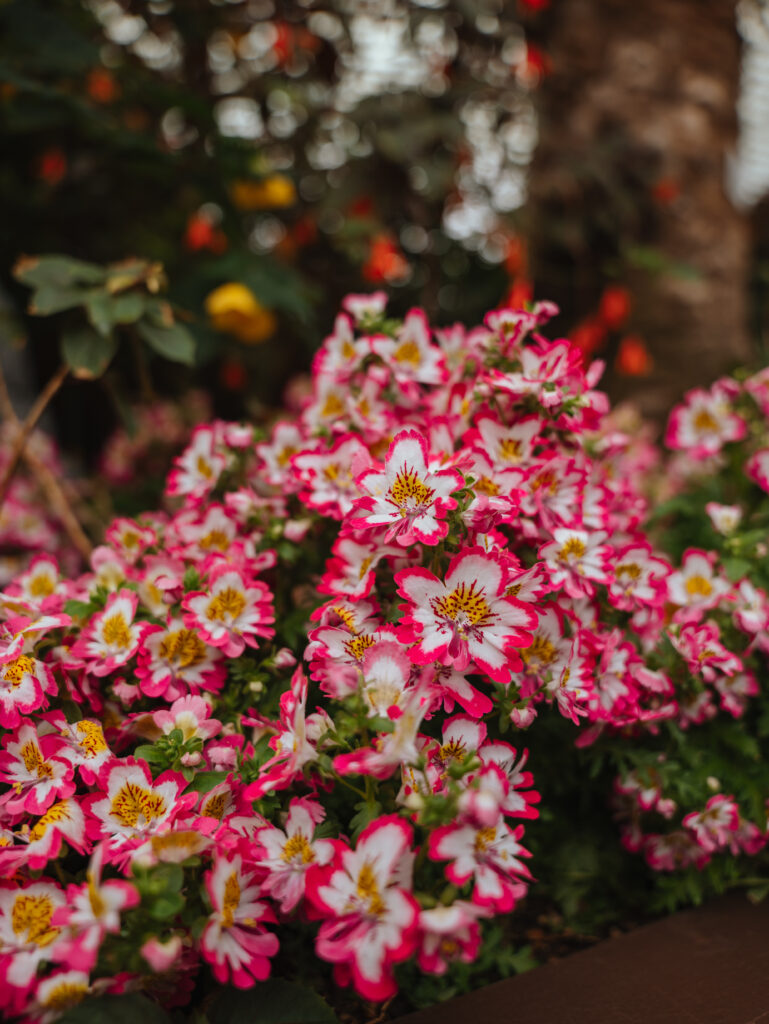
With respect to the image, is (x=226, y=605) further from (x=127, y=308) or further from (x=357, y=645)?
(x=127, y=308)

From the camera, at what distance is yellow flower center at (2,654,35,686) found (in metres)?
0.71

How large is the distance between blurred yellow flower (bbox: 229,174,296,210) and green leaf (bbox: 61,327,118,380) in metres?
1.06

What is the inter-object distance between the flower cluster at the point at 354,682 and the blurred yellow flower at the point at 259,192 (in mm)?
1210

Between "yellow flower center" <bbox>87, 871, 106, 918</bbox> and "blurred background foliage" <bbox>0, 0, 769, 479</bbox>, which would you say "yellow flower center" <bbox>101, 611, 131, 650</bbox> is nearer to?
"yellow flower center" <bbox>87, 871, 106, 918</bbox>

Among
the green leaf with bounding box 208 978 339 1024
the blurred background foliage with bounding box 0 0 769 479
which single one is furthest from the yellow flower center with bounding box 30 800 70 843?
the blurred background foliage with bounding box 0 0 769 479

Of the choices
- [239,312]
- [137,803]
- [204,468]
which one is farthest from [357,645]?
[239,312]

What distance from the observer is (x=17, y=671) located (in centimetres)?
72

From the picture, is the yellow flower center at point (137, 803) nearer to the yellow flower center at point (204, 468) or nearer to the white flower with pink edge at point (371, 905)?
the white flower with pink edge at point (371, 905)

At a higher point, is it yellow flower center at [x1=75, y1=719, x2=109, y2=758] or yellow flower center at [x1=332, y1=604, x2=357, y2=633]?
yellow flower center at [x1=332, y1=604, x2=357, y2=633]

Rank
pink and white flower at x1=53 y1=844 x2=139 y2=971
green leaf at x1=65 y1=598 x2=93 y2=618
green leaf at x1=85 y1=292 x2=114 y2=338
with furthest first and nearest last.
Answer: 1. green leaf at x1=85 y1=292 x2=114 y2=338
2. green leaf at x1=65 y1=598 x2=93 y2=618
3. pink and white flower at x1=53 y1=844 x2=139 y2=971

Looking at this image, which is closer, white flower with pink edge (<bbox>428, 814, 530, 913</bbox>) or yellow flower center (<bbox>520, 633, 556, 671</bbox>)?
white flower with pink edge (<bbox>428, 814, 530, 913</bbox>)

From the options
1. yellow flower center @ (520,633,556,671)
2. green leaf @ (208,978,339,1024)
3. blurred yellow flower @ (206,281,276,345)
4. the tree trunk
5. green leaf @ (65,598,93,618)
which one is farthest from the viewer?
the tree trunk

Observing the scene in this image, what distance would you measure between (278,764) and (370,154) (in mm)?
2077

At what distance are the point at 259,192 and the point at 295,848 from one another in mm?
1923
